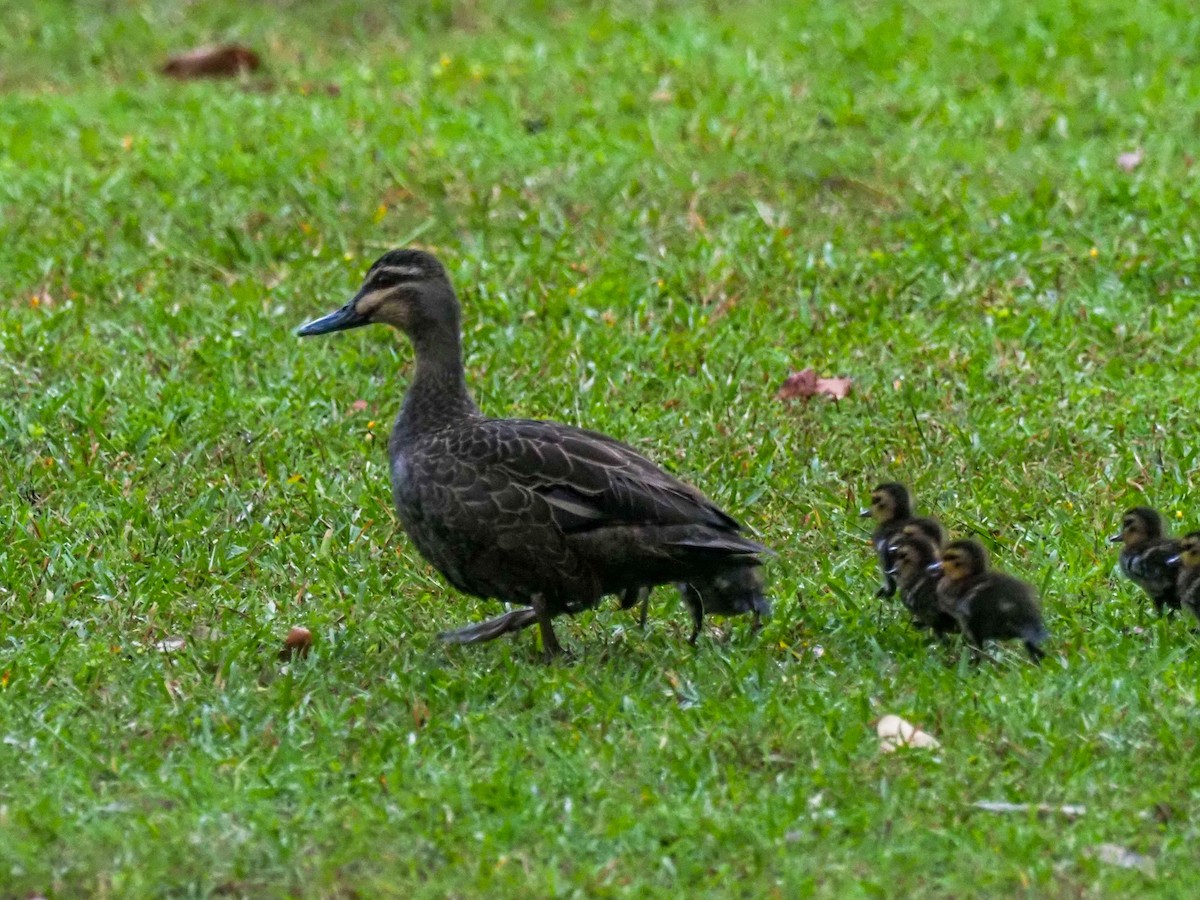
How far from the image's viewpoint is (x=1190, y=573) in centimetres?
621

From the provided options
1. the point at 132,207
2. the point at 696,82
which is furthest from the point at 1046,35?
the point at 132,207

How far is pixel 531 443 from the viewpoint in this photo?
6.45m

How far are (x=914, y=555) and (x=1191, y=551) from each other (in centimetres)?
86

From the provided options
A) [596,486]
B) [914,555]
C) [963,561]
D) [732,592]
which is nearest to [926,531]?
[914,555]

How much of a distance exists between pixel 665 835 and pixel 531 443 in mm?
1784

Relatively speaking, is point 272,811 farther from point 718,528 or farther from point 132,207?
point 132,207

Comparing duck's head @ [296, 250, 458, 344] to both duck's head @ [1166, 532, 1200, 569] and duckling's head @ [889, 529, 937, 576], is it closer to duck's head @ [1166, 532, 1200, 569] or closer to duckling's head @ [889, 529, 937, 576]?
duckling's head @ [889, 529, 937, 576]

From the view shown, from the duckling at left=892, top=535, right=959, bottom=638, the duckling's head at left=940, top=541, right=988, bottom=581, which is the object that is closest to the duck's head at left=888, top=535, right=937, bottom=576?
the duckling at left=892, top=535, right=959, bottom=638

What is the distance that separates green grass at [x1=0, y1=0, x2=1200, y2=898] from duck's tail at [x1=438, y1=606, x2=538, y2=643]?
0.07m

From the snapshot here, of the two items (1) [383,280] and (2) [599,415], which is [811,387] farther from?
(1) [383,280]

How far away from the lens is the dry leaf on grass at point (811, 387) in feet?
28.4

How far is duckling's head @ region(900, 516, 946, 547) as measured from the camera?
6.45m

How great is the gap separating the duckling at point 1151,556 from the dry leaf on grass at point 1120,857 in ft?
5.31

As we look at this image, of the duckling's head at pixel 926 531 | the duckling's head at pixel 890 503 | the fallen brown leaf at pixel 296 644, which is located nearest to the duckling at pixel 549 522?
the fallen brown leaf at pixel 296 644
